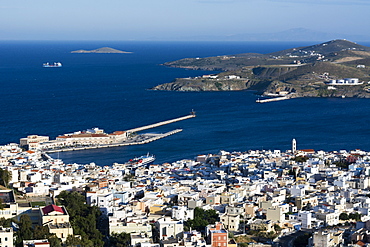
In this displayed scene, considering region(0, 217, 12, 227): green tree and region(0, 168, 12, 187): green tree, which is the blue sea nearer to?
region(0, 168, 12, 187): green tree

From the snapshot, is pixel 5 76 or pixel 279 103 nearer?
pixel 279 103

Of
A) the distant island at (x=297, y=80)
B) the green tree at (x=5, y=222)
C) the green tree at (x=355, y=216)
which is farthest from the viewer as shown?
the distant island at (x=297, y=80)

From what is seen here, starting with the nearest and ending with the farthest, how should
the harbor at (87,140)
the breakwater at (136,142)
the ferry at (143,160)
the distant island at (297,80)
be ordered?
the ferry at (143,160), the harbor at (87,140), the breakwater at (136,142), the distant island at (297,80)

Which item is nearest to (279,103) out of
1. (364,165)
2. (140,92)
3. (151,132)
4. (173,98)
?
(173,98)

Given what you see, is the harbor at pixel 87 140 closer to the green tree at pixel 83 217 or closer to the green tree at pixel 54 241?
the green tree at pixel 83 217

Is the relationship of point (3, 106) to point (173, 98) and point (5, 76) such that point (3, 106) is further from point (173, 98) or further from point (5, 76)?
point (5, 76)

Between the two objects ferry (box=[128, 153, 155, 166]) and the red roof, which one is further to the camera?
ferry (box=[128, 153, 155, 166])

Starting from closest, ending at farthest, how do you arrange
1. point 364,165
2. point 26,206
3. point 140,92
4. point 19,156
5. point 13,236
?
point 13,236 → point 26,206 → point 364,165 → point 19,156 → point 140,92

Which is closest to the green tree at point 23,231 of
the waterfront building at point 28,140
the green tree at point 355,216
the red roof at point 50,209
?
the red roof at point 50,209

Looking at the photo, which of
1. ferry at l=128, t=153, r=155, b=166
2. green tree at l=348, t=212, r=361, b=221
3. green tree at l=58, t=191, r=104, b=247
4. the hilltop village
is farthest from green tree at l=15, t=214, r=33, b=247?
ferry at l=128, t=153, r=155, b=166
